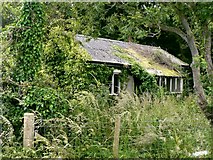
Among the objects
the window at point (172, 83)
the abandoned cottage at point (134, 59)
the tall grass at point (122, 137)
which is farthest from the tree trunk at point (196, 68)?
the window at point (172, 83)

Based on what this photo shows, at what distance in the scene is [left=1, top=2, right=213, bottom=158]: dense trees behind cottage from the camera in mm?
7305

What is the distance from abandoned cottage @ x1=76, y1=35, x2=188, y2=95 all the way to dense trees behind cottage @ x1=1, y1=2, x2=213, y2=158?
151 centimetres

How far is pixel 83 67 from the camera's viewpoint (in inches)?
513

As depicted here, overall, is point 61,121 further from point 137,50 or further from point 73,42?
point 137,50

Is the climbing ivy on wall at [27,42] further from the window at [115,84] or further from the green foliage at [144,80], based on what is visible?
the green foliage at [144,80]

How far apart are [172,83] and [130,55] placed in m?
3.85

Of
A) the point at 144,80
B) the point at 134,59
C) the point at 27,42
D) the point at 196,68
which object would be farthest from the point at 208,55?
the point at 134,59

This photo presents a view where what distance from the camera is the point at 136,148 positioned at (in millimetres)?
7492

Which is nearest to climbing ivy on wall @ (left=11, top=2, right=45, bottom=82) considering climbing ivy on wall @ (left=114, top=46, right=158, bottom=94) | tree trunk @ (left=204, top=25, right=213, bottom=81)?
tree trunk @ (left=204, top=25, right=213, bottom=81)

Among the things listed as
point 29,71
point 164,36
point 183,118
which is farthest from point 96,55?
point 164,36

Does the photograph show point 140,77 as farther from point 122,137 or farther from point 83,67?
point 122,137

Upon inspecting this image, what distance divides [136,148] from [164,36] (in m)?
20.3

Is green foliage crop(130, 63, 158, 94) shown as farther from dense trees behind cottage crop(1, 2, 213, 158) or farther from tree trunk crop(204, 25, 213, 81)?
tree trunk crop(204, 25, 213, 81)

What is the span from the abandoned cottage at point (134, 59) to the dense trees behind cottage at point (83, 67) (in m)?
1.51
